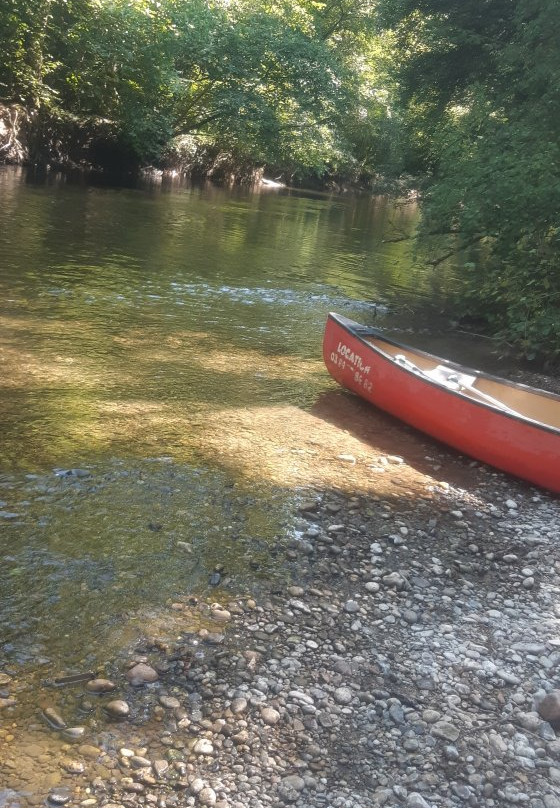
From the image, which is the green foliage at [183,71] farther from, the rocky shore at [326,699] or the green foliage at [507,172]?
the rocky shore at [326,699]

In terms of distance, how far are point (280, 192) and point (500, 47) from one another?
25.7m

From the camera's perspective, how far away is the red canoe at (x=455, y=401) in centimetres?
644

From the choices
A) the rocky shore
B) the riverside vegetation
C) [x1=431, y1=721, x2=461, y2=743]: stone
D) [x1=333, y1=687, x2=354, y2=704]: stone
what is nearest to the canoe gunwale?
the rocky shore

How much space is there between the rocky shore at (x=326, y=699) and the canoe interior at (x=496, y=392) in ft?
8.74

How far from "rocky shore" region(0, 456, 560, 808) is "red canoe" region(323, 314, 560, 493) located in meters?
1.51

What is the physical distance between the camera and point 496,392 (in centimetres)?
796

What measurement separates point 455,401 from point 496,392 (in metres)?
1.25

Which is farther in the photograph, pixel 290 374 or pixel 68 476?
pixel 290 374

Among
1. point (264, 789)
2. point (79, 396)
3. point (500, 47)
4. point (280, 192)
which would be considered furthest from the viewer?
point (280, 192)

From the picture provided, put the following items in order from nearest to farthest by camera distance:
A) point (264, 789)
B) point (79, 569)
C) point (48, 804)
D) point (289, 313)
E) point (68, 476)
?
point (48, 804) < point (264, 789) < point (79, 569) < point (68, 476) < point (289, 313)

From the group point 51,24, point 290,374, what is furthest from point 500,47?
point 51,24

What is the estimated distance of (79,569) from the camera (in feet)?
14.4

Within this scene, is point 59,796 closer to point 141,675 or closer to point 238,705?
point 141,675

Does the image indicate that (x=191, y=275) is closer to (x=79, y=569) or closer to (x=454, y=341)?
(x=454, y=341)
